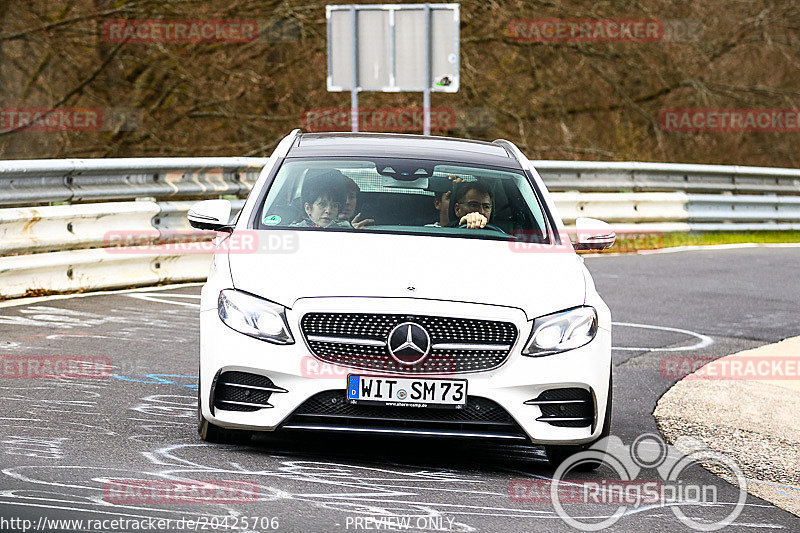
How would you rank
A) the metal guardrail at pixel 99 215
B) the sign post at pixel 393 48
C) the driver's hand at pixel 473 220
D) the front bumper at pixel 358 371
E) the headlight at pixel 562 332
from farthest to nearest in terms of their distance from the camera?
the sign post at pixel 393 48 < the metal guardrail at pixel 99 215 < the driver's hand at pixel 473 220 < the headlight at pixel 562 332 < the front bumper at pixel 358 371

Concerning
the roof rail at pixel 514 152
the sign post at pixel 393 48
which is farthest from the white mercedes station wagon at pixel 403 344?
the sign post at pixel 393 48

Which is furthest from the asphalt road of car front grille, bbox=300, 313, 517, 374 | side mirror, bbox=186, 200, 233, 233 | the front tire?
side mirror, bbox=186, 200, 233, 233

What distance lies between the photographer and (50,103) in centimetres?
2016

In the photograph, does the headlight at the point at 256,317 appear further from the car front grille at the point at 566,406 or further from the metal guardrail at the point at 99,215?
the metal guardrail at the point at 99,215

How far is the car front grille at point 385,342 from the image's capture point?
5785 millimetres

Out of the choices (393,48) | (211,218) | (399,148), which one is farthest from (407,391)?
(393,48)

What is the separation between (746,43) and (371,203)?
19.7 m

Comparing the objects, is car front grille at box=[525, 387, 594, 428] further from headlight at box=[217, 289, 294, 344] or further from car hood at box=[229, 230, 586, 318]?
headlight at box=[217, 289, 294, 344]

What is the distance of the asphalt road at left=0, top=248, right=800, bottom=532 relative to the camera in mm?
4914

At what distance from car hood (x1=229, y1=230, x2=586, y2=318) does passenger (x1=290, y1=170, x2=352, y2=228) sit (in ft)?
0.62

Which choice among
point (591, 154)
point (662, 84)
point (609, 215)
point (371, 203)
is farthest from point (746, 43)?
point (371, 203)

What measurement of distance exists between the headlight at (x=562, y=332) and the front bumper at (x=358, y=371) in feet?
0.10

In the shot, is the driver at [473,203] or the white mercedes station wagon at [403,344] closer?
the white mercedes station wagon at [403,344]

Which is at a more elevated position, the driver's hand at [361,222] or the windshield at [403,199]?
the windshield at [403,199]
